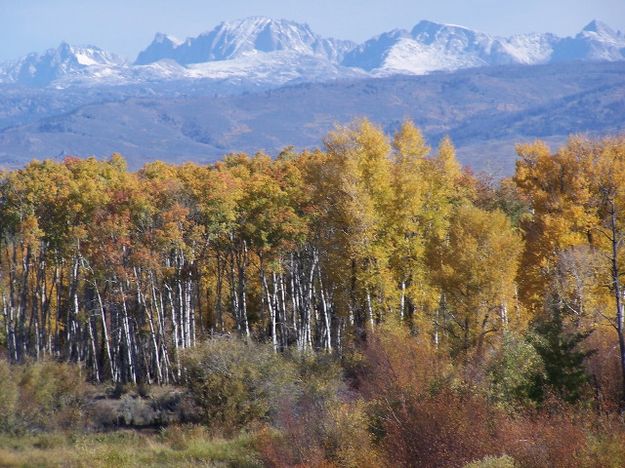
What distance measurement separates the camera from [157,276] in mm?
48250

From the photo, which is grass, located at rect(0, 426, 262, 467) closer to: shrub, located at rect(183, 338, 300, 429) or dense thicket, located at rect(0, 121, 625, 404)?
shrub, located at rect(183, 338, 300, 429)

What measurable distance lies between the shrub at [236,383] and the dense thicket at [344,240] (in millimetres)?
4231

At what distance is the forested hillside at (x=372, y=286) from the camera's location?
2873cm

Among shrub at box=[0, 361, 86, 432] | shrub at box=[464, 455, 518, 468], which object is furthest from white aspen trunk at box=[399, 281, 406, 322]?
shrub at box=[464, 455, 518, 468]

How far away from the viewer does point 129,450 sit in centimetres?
3344

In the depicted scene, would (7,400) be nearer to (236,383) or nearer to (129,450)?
(129,450)

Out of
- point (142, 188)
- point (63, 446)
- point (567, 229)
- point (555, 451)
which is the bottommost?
point (63, 446)

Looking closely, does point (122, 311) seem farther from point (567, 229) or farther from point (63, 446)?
point (567, 229)

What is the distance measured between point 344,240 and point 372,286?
259 cm

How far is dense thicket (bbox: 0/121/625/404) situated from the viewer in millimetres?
40594

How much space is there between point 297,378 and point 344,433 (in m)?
10.5

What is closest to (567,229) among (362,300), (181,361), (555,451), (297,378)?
(362,300)

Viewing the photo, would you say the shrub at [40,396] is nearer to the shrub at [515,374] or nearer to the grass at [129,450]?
the grass at [129,450]

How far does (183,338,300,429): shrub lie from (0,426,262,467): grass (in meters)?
1.37
